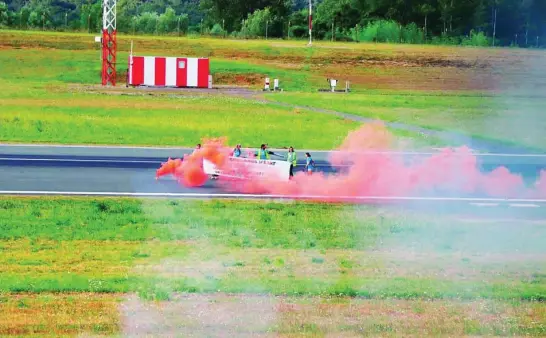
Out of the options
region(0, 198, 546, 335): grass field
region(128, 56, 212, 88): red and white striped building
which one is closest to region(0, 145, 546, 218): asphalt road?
region(0, 198, 546, 335): grass field

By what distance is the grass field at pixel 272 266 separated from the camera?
19766mm

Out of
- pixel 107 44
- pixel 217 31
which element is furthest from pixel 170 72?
pixel 217 31

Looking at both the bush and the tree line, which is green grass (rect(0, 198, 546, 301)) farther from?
the bush

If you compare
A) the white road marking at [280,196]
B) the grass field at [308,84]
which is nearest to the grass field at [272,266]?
the white road marking at [280,196]

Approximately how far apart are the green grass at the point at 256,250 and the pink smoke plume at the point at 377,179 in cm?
314

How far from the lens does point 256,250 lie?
26172 mm

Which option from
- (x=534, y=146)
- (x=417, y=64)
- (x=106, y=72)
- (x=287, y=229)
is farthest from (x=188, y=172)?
(x=417, y=64)

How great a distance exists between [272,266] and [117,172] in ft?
59.1

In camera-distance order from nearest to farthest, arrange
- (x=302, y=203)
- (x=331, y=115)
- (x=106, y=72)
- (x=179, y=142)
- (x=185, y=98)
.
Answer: (x=302, y=203), (x=179, y=142), (x=331, y=115), (x=185, y=98), (x=106, y=72)

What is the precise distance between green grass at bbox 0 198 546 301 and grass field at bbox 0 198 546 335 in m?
0.05

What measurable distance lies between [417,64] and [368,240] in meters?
69.6

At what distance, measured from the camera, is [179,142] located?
174 ft

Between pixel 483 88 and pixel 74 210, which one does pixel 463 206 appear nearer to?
pixel 74 210

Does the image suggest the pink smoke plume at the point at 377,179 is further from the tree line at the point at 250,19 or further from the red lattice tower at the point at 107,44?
the red lattice tower at the point at 107,44
